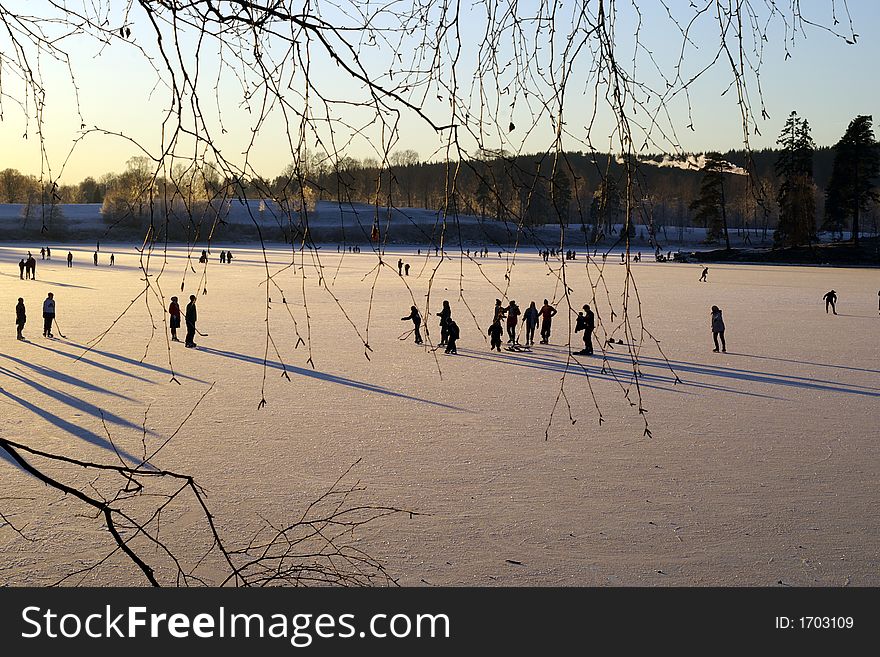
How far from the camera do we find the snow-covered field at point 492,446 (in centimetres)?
702

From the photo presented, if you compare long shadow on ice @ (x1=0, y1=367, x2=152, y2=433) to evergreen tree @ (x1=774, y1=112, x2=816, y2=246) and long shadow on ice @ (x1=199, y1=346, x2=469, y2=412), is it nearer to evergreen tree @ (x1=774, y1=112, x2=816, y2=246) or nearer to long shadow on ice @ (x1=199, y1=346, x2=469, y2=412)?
long shadow on ice @ (x1=199, y1=346, x2=469, y2=412)

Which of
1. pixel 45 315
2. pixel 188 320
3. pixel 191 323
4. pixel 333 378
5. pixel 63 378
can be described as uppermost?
pixel 188 320

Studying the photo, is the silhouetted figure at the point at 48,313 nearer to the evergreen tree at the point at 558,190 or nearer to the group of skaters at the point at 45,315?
the group of skaters at the point at 45,315

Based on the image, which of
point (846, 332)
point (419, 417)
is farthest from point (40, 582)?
point (846, 332)

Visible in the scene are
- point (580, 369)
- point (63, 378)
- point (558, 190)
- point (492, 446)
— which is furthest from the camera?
point (580, 369)

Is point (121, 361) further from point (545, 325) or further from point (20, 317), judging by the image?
point (545, 325)

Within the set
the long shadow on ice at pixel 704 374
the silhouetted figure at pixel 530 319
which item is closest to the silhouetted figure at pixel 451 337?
the long shadow on ice at pixel 704 374

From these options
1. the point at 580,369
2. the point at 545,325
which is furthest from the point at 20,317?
the point at 580,369

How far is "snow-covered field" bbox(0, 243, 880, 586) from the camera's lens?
7.02m

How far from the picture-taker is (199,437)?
11.0 meters

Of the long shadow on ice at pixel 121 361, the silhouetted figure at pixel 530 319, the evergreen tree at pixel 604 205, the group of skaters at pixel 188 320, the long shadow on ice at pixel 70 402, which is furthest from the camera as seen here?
the silhouetted figure at pixel 530 319

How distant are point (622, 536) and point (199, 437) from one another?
584cm

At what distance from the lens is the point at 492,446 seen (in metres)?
10.8
